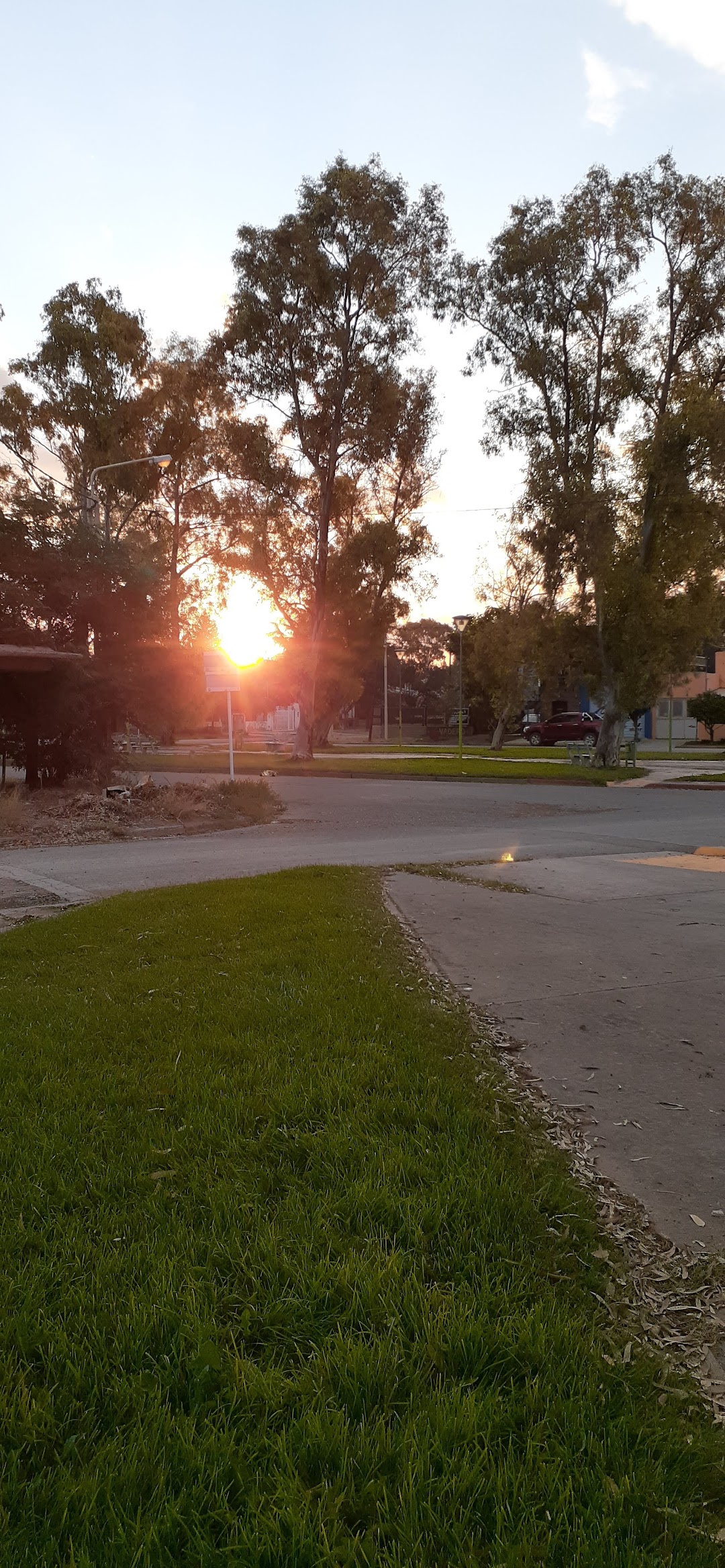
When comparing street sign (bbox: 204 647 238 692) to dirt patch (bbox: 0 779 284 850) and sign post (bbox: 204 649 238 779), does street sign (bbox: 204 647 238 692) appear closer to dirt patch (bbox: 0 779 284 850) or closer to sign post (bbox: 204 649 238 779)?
sign post (bbox: 204 649 238 779)

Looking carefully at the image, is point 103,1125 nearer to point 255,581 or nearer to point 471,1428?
point 471,1428

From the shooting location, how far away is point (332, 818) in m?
15.8

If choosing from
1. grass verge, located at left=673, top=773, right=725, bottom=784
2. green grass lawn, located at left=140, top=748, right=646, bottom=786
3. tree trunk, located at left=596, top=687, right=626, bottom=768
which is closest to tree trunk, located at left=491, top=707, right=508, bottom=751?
green grass lawn, located at left=140, top=748, right=646, bottom=786

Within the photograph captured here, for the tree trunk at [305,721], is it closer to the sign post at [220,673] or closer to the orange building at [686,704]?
the sign post at [220,673]

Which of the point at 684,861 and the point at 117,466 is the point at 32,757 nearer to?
the point at 117,466

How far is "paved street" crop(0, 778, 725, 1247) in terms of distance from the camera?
3441 mm

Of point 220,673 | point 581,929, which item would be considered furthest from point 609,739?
point 581,929

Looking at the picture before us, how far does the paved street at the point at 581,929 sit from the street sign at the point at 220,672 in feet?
17.1

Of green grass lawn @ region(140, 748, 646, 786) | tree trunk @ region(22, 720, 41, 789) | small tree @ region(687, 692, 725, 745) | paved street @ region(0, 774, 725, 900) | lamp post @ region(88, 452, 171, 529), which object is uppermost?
lamp post @ region(88, 452, 171, 529)

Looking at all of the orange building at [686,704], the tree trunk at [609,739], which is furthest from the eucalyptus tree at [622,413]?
the orange building at [686,704]

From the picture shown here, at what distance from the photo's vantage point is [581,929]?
6.56m

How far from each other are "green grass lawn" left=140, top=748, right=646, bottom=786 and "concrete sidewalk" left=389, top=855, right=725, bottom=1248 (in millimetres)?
14167

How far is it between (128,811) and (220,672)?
5.52 metres

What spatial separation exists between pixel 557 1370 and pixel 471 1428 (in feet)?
0.89
